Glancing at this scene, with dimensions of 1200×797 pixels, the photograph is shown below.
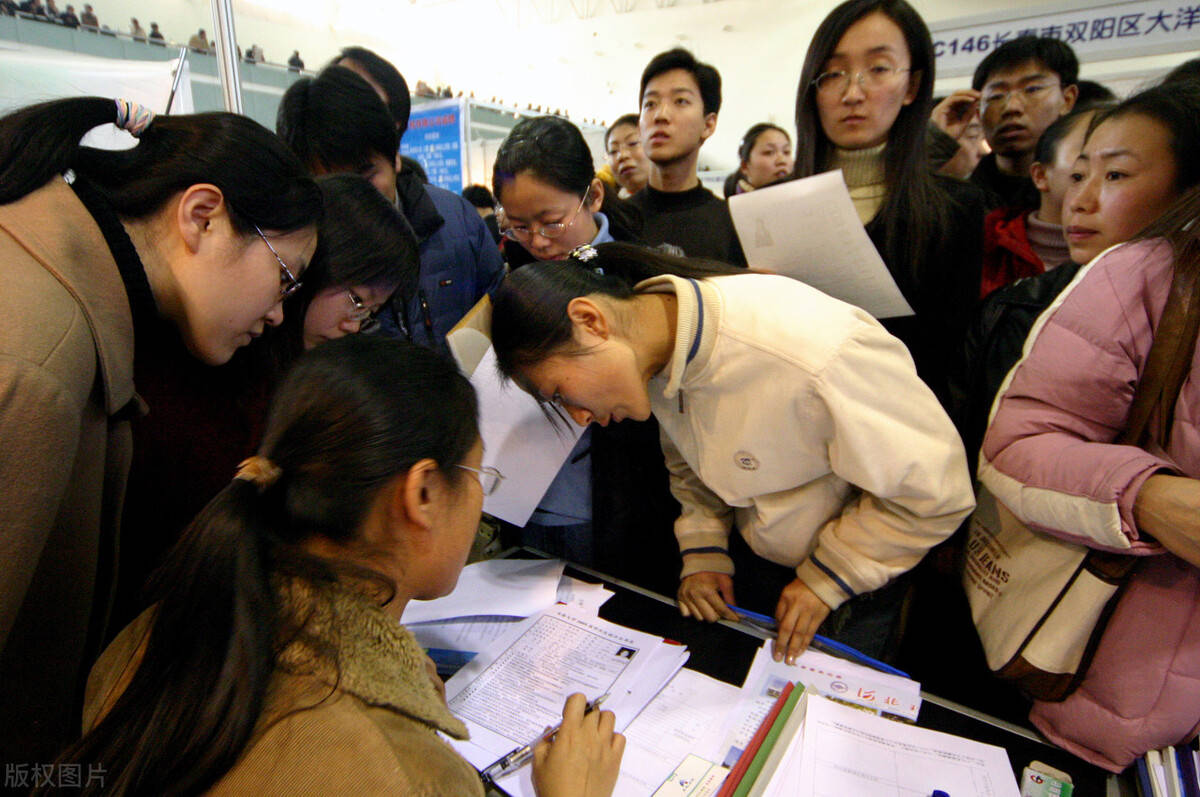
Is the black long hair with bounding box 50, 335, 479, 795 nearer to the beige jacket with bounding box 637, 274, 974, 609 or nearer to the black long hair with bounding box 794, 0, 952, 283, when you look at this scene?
the beige jacket with bounding box 637, 274, 974, 609

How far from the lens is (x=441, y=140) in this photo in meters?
4.10

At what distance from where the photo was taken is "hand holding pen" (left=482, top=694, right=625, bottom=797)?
27.8 inches

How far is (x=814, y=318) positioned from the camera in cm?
92

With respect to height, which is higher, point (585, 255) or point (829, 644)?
point (585, 255)

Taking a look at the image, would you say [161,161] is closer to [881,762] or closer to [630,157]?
[881,762]

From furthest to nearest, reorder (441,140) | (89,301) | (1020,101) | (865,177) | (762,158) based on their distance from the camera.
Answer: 1. (441,140)
2. (762,158)
3. (1020,101)
4. (865,177)
5. (89,301)

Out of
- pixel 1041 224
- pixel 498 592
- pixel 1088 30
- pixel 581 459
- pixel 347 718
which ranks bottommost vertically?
pixel 498 592

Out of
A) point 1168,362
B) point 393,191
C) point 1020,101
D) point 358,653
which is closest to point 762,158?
point 1020,101

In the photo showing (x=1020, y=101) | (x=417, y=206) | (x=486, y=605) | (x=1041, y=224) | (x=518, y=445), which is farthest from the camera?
(x=1020, y=101)

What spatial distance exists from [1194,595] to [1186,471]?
15 centimetres

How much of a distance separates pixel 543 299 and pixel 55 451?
60cm

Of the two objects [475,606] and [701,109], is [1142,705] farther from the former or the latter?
[701,109]

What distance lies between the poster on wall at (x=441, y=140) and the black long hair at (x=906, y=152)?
306 cm

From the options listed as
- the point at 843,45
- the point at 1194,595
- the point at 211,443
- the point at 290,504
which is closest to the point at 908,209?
the point at 843,45
